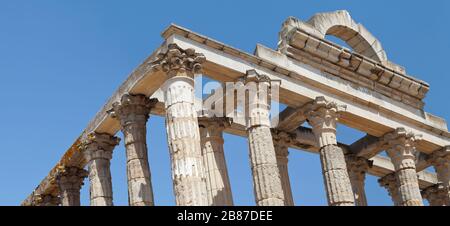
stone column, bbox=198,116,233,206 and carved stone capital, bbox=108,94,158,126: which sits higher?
carved stone capital, bbox=108,94,158,126

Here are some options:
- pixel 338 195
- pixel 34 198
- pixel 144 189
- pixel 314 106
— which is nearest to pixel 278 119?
pixel 314 106

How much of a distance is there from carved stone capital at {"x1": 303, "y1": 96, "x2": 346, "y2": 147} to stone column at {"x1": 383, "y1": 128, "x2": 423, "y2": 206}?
11.9 ft

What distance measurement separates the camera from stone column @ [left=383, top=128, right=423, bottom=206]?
1236 inches

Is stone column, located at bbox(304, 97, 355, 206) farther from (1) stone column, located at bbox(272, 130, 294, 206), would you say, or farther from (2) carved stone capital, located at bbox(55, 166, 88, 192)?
(2) carved stone capital, located at bbox(55, 166, 88, 192)

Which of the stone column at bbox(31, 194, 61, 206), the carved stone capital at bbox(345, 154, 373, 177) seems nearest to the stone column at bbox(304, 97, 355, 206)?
the carved stone capital at bbox(345, 154, 373, 177)

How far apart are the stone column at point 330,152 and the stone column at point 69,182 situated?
989 cm

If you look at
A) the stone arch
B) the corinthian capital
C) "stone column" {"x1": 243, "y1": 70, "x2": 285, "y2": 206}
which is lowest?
"stone column" {"x1": 243, "y1": 70, "x2": 285, "y2": 206}

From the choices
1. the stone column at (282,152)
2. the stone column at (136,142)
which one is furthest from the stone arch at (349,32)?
the stone column at (136,142)

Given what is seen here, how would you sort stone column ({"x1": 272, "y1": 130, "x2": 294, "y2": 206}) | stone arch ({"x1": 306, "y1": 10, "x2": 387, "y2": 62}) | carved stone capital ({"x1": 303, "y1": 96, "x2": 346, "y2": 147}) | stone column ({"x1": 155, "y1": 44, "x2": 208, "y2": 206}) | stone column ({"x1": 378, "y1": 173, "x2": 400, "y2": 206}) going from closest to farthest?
1. stone column ({"x1": 155, "y1": 44, "x2": 208, "y2": 206})
2. carved stone capital ({"x1": 303, "y1": 96, "x2": 346, "y2": 147})
3. stone column ({"x1": 272, "y1": 130, "x2": 294, "y2": 206})
4. stone arch ({"x1": 306, "y1": 10, "x2": 387, "y2": 62})
5. stone column ({"x1": 378, "y1": 173, "x2": 400, "y2": 206})

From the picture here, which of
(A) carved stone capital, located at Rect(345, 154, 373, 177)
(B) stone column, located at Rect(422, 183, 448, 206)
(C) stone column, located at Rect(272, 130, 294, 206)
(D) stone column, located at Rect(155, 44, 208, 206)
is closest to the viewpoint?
(D) stone column, located at Rect(155, 44, 208, 206)

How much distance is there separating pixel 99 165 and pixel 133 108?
328 centimetres

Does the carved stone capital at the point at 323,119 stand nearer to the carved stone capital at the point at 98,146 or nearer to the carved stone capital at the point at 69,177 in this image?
the carved stone capital at the point at 98,146

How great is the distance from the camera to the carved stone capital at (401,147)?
3161 cm
